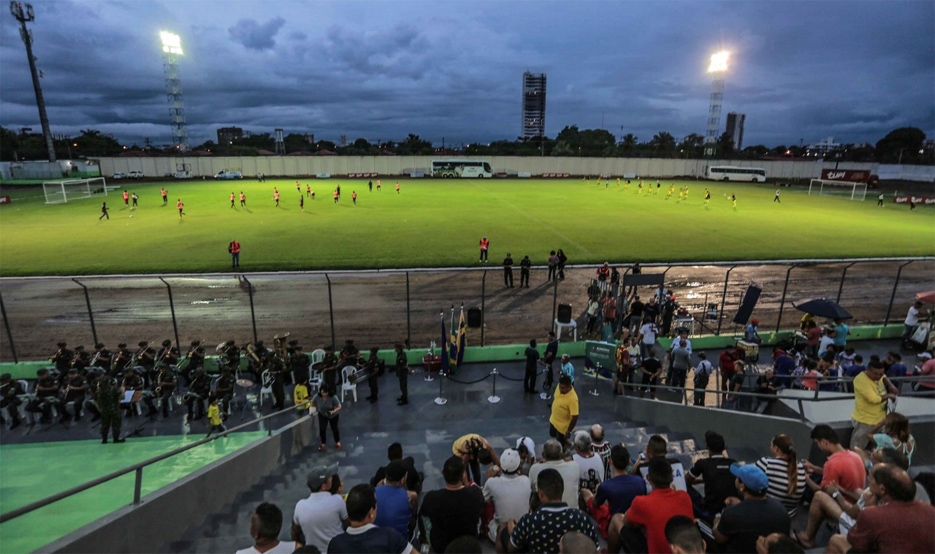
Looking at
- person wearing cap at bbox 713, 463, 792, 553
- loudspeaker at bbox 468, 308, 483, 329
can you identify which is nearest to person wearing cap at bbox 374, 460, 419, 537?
person wearing cap at bbox 713, 463, 792, 553

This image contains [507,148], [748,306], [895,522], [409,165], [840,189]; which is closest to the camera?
[895,522]

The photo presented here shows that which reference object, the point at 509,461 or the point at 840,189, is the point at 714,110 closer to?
the point at 840,189

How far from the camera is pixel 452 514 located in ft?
13.8

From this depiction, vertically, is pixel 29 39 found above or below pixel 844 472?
above

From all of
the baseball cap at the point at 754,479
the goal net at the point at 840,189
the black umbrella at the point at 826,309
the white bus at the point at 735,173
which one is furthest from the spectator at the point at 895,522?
the white bus at the point at 735,173

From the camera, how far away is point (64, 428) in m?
10.3

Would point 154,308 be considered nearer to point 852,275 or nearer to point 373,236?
point 373,236

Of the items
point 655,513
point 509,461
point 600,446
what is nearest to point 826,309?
point 600,446

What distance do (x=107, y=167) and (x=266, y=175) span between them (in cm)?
2618

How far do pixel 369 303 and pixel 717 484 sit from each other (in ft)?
52.1

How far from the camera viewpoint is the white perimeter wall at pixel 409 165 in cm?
8812

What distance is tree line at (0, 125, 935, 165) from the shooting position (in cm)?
9219

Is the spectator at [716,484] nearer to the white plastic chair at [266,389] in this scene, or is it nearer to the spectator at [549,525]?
the spectator at [549,525]

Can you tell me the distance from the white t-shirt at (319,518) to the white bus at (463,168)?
290 feet
